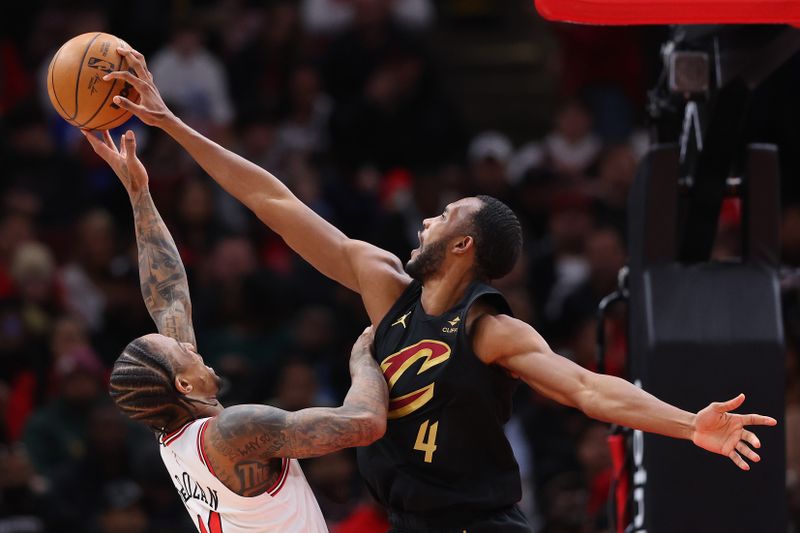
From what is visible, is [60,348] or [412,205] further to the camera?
[412,205]

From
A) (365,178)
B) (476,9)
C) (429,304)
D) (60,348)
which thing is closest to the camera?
(429,304)

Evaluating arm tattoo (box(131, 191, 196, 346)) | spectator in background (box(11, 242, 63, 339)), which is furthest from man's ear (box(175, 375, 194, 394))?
spectator in background (box(11, 242, 63, 339))

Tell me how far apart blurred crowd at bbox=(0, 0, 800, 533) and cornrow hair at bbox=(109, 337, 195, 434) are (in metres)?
3.52

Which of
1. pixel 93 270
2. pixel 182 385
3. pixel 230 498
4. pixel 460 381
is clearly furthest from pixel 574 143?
pixel 230 498

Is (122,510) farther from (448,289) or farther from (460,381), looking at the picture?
(460,381)

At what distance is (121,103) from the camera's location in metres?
5.27

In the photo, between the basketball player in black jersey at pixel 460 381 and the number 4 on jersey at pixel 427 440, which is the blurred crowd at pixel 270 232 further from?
the number 4 on jersey at pixel 427 440

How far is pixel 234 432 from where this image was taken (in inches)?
188

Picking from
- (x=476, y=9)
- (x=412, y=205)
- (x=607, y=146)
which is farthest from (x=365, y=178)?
(x=476, y=9)

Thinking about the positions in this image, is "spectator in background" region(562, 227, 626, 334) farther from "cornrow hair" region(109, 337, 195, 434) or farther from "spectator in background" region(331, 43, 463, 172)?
"cornrow hair" region(109, 337, 195, 434)

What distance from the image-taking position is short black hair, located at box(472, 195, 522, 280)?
199 inches

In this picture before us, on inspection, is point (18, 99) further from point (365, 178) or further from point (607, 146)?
point (607, 146)

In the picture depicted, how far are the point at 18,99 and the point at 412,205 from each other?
12.5ft

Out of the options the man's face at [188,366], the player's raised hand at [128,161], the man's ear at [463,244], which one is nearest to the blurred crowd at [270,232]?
the man's ear at [463,244]
